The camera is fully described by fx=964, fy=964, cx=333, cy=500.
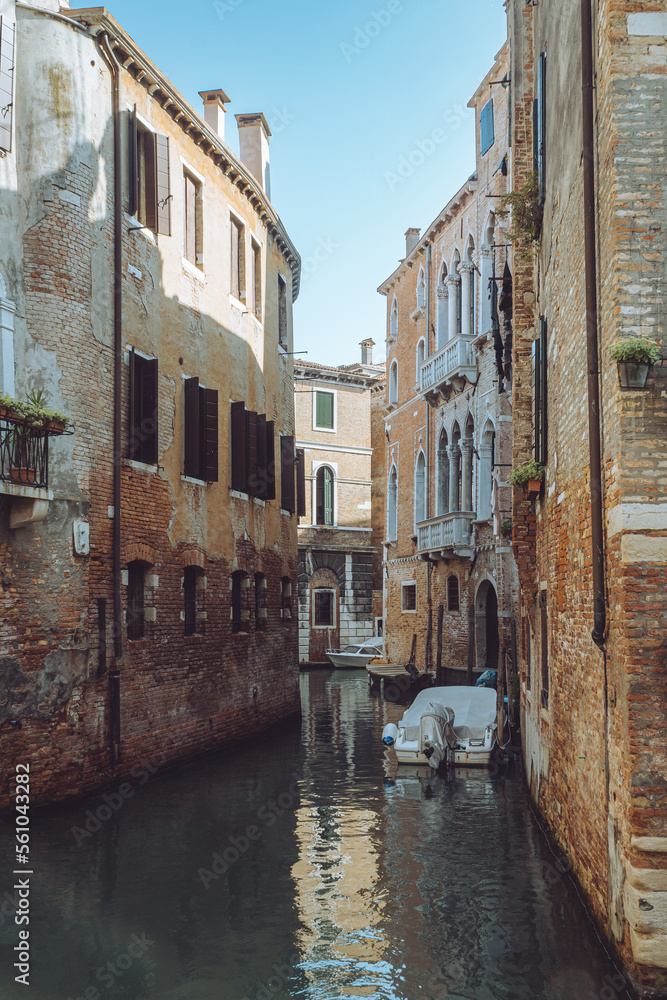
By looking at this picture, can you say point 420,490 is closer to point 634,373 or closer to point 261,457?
point 261,457

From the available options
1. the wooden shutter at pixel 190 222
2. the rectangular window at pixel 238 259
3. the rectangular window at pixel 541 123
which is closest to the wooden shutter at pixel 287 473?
the rectangular window at pixel 238 259

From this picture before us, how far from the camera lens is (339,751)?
592 inches

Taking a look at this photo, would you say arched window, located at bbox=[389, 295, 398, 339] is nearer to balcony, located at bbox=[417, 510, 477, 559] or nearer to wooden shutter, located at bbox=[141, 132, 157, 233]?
balcony, located at bbox=[417, 510, 477, 559]

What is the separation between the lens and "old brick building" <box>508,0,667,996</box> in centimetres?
516

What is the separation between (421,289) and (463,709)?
14.5 meters

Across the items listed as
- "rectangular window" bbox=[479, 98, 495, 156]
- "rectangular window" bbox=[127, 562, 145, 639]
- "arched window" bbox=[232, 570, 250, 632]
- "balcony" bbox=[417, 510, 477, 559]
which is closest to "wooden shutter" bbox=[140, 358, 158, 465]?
"rectangular window" bbox=[127, 562, 145, 639]

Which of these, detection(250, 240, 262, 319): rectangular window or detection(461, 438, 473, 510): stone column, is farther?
detection(461, 438, 473, 510): stone column

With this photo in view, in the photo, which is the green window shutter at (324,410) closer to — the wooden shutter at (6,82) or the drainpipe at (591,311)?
the wooden shutter at (6,82)

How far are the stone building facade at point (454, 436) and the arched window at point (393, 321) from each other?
0.43 metres

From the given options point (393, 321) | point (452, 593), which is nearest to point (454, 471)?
point (452, 593)

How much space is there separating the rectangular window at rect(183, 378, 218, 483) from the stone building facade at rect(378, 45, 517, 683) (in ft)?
17.4

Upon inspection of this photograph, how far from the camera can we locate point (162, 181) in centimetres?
1248

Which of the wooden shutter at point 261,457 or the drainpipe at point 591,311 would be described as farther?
the wooden shutter at point 261,457

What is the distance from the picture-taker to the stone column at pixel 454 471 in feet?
78.3
